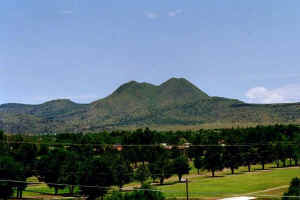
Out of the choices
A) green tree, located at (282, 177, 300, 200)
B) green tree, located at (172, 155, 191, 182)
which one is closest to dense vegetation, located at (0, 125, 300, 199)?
green tree, located at (172, 155, 191, 182)

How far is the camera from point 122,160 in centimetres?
11519

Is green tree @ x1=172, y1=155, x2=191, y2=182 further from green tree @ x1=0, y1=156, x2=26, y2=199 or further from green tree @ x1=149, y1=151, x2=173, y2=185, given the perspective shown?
green tree @ x1=0, y1=156, x2=26, y2=199

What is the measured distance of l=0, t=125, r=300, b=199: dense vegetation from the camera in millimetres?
85625

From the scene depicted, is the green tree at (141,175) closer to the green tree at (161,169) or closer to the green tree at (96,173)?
the green tree at (161,169)

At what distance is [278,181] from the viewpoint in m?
98.8

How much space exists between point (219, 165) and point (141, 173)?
3448 cm

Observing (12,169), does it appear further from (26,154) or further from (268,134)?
(268,134)

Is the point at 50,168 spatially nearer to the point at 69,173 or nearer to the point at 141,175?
the point at 69,173

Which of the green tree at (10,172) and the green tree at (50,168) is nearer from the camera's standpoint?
the green tree at (10,172)

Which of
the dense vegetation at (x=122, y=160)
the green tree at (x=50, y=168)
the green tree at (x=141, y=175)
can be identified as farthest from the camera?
the green tree at (x=141, y=175)

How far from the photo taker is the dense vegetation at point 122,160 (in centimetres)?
8562

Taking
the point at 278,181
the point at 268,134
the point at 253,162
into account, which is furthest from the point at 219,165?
the point at 268,134

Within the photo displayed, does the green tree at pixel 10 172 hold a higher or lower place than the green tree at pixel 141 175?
higher

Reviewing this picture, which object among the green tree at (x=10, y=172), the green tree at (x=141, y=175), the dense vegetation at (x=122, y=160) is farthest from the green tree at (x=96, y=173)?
the green tree at (x=141, y=175)
